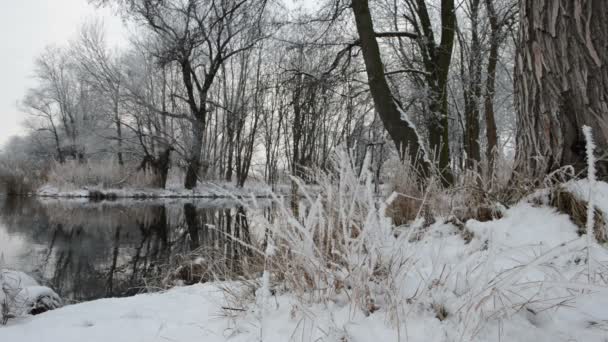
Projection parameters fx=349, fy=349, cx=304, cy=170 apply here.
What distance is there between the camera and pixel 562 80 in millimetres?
1538

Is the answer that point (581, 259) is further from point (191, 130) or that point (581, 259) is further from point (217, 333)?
point (191, 130)

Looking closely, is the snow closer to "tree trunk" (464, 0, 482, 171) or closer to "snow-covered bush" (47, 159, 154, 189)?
"tree trunk" (464, 0, 482, 171)

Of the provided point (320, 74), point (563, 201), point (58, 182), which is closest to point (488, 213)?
point (563, 201)

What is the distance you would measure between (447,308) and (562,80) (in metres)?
1.24

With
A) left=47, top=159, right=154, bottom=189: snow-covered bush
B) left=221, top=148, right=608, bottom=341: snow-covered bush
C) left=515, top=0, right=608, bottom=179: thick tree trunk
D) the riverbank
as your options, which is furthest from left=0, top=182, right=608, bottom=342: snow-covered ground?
left=47, top=159, right=154, bottom=189: snow-covered bush

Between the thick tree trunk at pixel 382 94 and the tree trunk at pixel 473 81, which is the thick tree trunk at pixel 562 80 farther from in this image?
the tree trunk at pixel 473 81

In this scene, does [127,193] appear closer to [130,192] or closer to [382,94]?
[130,192]

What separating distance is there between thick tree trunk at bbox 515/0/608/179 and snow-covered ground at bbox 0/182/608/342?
0.26 metres

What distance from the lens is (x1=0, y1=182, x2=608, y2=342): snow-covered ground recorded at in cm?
81

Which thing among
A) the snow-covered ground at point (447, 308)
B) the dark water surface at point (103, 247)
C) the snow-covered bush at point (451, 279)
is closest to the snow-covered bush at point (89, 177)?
the dark water surface at point (103, 247)

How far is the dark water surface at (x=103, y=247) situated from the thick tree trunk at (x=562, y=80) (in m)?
1.50

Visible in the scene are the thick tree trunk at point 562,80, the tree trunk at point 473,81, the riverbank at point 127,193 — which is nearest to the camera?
the thick tree trunk at point 562,80

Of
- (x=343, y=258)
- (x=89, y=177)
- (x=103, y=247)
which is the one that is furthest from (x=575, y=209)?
(x=89, y=177)

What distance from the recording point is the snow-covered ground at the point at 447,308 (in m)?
0.81
